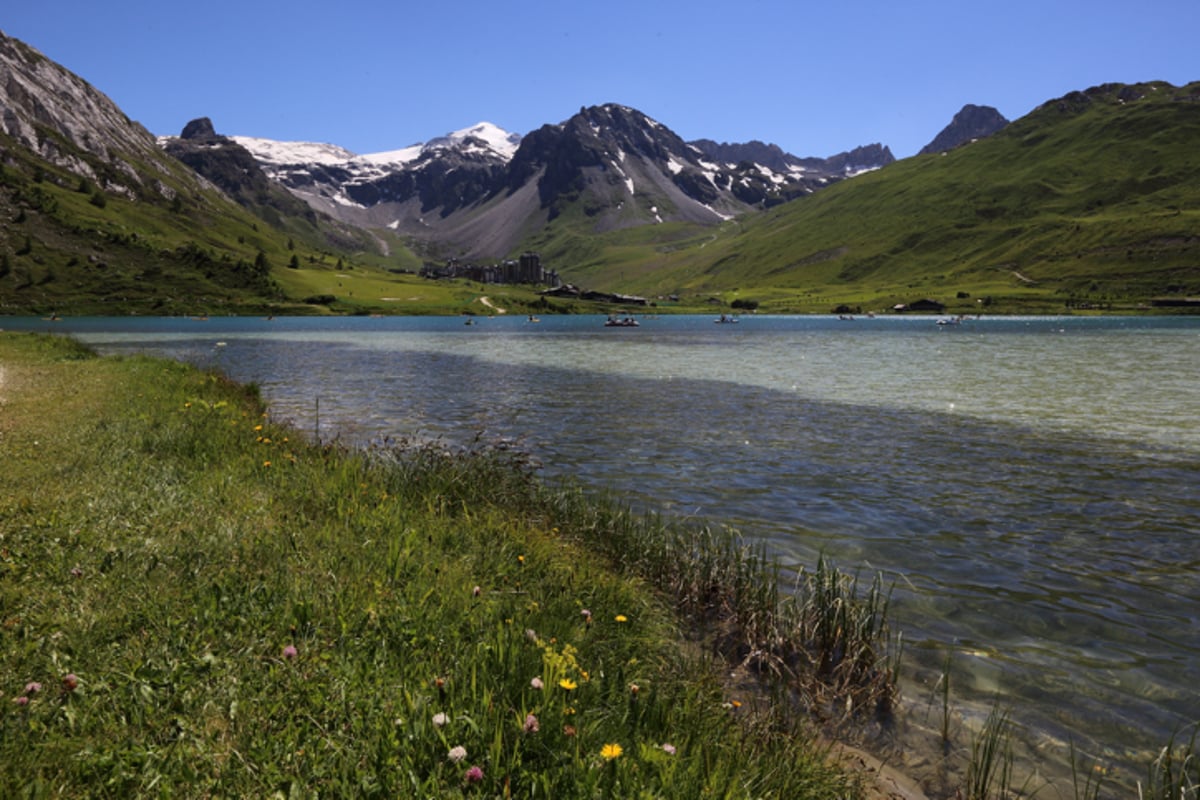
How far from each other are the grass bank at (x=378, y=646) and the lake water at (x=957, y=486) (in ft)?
7.84

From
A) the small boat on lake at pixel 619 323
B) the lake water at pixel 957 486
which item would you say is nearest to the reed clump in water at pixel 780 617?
the lake water at pixel 957 486

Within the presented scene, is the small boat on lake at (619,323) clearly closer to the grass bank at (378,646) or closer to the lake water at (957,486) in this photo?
the lake water at (957,486)

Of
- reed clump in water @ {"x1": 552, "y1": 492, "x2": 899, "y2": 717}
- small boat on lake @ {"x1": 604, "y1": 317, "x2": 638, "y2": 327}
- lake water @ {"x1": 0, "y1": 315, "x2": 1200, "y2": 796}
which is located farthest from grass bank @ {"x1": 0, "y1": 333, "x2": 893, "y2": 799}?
small boat on lake @ {"x1": 604, "y1": 317, "x2": 638, "y2": 327}

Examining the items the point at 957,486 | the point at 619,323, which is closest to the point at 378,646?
the point at 957,486

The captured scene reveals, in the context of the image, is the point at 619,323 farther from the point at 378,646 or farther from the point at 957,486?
the point at 378,646

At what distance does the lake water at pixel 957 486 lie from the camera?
32.3 feet

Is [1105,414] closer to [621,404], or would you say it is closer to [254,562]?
[621,404]

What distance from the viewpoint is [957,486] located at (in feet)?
66.2

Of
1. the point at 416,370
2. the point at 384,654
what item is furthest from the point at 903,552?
the point at 416,370

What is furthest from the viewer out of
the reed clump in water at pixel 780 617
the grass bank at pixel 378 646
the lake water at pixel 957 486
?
the lake water at pixel 957 486

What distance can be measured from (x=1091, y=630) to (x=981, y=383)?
41.6m

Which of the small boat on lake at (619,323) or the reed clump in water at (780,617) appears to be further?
the small boat on lake at (619,323)

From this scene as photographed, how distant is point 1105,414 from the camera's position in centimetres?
3281

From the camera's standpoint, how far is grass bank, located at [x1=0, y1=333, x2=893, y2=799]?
479cm
